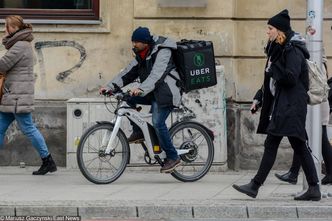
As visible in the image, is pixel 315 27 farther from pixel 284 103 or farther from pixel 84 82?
pixel 84 82

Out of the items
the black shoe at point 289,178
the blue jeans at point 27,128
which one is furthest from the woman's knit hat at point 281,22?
the blue jeans at point 27,128

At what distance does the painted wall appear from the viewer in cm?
1145

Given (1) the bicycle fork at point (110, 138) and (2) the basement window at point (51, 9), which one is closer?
(1) the bicycle fork at point (110, 138)

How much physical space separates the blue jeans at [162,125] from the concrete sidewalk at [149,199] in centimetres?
41

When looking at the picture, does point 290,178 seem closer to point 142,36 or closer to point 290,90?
point 290,90

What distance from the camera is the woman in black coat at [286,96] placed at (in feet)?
27.8

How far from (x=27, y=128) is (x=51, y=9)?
201 cm

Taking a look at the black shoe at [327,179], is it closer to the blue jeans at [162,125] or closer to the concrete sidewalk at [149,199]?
the concrete sidewalk at [149,199]

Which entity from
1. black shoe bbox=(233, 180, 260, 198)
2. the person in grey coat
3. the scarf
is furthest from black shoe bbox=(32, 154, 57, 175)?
black shoe bbox=(233, 180, 260, 198)

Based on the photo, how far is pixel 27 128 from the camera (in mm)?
10531

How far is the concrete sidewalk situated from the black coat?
0.78 m

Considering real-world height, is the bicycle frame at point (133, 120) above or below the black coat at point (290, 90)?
below

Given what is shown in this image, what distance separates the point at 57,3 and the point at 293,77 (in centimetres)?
450

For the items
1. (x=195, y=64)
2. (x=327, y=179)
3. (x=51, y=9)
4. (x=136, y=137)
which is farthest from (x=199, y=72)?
(x=51, y=9)
